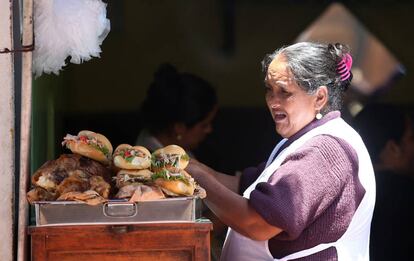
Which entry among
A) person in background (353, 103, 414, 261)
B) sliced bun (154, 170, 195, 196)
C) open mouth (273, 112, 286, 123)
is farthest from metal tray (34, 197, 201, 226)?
Answer: person in background (353, 103, 414, 261)

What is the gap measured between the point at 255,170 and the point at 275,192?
2.09 ft

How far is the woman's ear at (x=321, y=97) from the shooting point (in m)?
2.66

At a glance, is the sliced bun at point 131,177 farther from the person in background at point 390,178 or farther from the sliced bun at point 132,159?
the person in background at point 390,178

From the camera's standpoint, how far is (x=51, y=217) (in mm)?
2275

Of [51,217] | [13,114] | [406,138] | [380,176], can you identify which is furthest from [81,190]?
[406,138]

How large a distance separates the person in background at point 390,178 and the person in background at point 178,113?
93 centimetres

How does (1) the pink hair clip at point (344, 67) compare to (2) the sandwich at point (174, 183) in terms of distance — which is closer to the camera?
(2) the sandwich at point (174, 183)

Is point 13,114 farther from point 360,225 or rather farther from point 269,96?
point 360,225

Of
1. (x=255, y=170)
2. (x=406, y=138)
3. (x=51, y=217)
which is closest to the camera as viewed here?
(x=51, y=217)

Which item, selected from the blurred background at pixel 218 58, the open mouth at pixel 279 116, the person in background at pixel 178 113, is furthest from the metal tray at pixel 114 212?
the blurred background at pixel 218 58

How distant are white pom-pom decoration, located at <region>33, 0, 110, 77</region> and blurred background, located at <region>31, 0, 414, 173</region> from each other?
3577 mm

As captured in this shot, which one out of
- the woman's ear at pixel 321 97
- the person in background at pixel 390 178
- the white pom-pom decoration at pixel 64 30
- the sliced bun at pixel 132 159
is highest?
the white pom-pom decoration at pixel 64 30

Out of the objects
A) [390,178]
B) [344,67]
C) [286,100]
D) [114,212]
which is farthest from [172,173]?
[390,178]

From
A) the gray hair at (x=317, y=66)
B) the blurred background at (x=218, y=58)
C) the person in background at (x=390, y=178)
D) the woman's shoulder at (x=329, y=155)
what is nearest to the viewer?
the woman's shoulder at (x=329, y=155)
